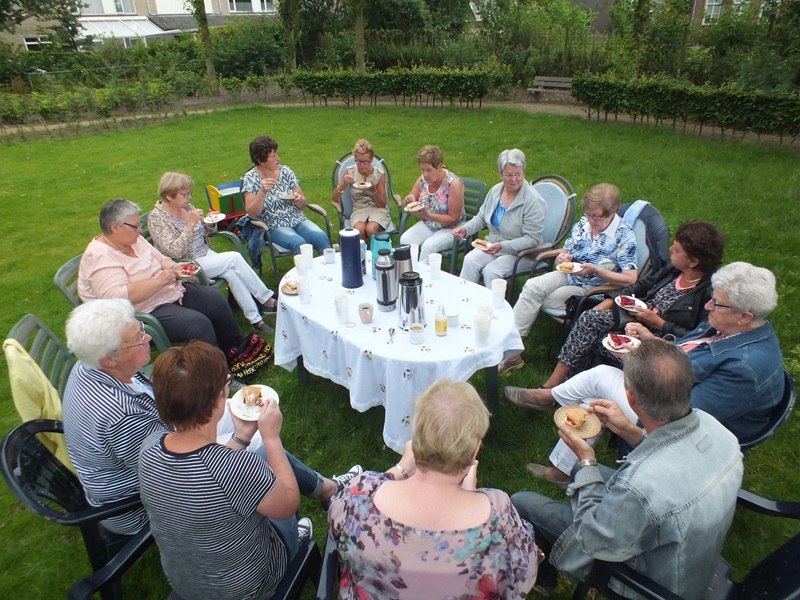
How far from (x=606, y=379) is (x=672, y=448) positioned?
1.31 meters

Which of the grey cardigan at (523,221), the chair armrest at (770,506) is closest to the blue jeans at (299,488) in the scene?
the chair armrest at (770,506)

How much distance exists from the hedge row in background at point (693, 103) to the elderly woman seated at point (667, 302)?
8.42m

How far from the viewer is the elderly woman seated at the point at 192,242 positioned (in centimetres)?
457

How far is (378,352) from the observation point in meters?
3.14

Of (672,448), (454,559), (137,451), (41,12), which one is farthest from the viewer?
(41,12)

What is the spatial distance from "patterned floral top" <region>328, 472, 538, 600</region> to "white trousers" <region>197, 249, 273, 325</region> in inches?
136

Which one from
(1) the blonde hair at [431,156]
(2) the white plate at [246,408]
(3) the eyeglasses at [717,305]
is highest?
(1) the blonde hair at [431,156]

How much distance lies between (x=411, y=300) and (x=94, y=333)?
5.75 ft

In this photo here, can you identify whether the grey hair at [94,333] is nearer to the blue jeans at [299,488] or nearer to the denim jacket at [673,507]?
the blue jeans at [299,488]

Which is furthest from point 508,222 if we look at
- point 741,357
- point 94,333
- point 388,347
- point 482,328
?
point 94,333

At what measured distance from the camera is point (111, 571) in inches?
81.8

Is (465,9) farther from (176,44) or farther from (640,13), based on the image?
(176,44)

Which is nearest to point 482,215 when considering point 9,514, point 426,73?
point 9,514

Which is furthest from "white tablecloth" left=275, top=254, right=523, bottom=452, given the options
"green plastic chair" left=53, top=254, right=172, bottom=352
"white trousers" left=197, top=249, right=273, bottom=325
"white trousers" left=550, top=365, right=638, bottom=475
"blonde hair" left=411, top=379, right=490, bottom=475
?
"blonde hair" left=411, top=379, right=490, bottom=475
